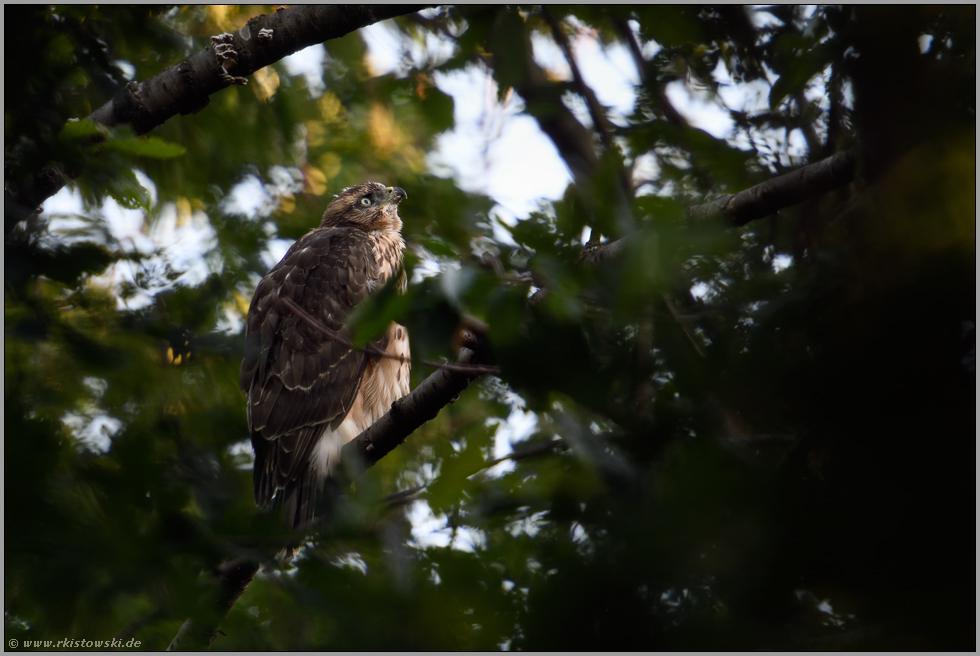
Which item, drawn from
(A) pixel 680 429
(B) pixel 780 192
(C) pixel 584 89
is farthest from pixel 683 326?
(C) pixel 584 89

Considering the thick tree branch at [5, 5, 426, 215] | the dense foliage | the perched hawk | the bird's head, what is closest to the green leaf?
the dense foliage

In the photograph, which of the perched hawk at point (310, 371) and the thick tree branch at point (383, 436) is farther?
the perched hawk at point (310, 371)

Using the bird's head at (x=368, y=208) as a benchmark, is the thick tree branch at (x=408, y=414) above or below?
below

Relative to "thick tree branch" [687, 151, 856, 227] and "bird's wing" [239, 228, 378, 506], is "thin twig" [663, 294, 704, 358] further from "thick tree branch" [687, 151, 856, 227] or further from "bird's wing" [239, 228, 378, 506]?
"bird's wing" [239, 228, 378, 506]

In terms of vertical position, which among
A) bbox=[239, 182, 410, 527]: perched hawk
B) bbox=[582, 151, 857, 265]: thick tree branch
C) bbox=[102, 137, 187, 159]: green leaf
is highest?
bbox=[239, 182, 410, 527]: perched hawk

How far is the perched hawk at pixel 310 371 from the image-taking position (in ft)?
12.1

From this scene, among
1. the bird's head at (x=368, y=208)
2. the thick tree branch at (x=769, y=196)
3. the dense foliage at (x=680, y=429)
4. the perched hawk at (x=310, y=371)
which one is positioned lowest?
the dense foliage at (x=680, y=429)

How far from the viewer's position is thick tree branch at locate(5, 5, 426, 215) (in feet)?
8.70

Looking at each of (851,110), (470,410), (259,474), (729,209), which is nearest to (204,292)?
(259,474)

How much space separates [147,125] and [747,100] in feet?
7.85

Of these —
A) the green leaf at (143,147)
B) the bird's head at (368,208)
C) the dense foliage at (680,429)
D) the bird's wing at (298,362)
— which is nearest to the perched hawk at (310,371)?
the bird's wing at (298,362)

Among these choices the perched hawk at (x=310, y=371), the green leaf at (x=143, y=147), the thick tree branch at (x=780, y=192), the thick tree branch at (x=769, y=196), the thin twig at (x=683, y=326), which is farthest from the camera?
the perched hawk at (x=310, y=371)

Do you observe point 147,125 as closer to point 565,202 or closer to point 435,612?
point 565,202

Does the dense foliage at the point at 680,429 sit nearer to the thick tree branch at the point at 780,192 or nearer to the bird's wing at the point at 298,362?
the thick tree branch at the point at 780,192
